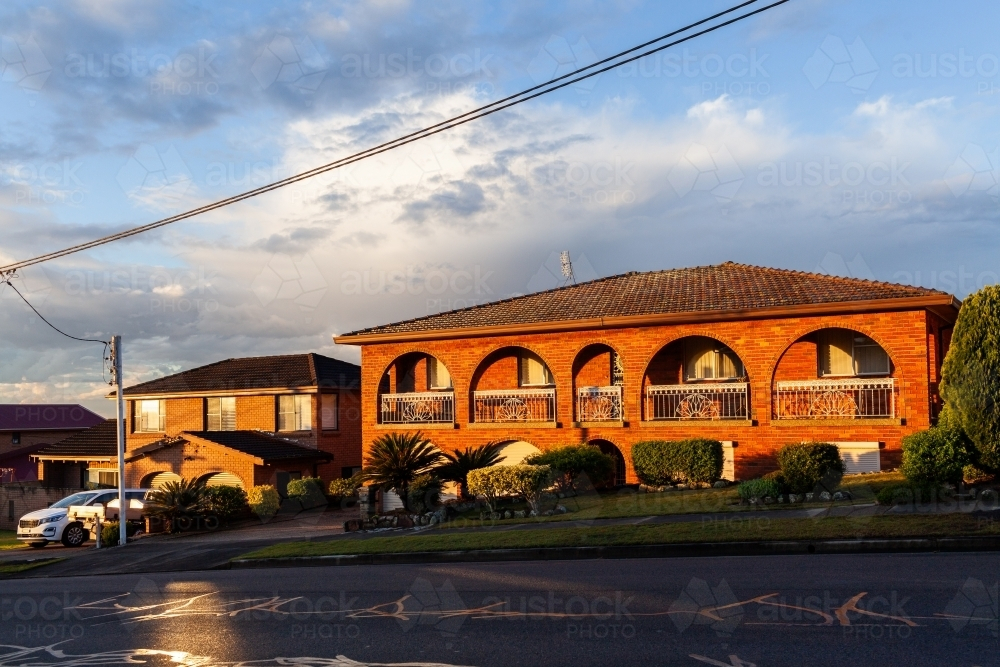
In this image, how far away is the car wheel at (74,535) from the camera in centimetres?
2817

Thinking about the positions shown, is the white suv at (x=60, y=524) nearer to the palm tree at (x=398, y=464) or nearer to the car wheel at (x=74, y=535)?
the car wheel at (x=74, y=535)

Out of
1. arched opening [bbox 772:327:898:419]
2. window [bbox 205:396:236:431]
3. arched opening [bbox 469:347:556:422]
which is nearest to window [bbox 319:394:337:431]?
window [bbox 205:396:236:431]

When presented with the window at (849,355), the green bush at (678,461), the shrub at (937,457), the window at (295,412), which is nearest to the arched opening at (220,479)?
the window at (295,412)

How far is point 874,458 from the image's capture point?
21.7m

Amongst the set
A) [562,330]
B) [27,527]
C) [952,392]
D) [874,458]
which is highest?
[562,330]

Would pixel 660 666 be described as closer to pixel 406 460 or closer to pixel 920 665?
pixel 920 665

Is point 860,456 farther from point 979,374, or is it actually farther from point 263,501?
point 263,501

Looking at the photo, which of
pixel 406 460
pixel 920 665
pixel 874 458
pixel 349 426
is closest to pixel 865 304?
pixel 874 458

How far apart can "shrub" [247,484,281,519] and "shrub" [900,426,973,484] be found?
18727 mm

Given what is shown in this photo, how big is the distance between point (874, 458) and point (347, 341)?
15139 millimetres

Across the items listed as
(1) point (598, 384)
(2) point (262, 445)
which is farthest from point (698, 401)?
(2) point (262, 445)

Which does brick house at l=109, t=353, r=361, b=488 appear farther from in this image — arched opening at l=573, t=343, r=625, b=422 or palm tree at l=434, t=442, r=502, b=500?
arched opening at l=573, t=343, r=625, b=422

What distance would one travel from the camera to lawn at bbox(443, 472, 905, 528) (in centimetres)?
1812

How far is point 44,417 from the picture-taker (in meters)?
60.7
